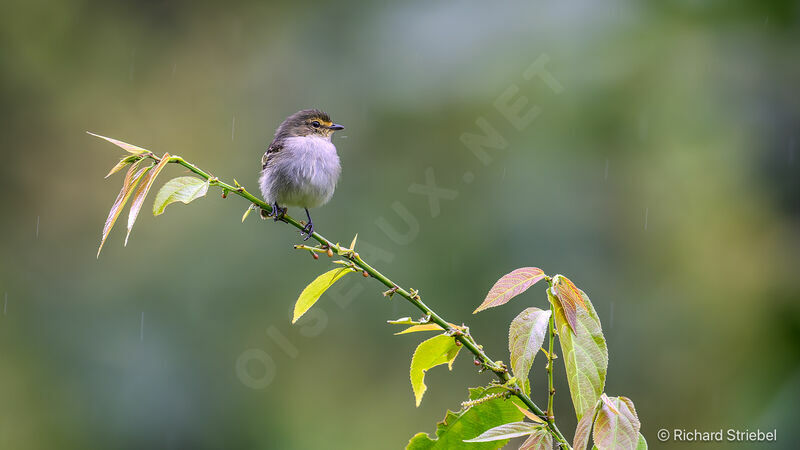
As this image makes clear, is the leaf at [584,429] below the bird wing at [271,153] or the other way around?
below

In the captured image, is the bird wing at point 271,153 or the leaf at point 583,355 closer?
the leaf at point 583,355

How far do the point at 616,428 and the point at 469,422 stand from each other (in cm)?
32

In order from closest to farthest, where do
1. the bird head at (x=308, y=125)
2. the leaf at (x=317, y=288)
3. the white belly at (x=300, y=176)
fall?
the leaf at (x=317, y=288)
the white belly at (x=300, y=176)
the bird head at (x=308, y=125)

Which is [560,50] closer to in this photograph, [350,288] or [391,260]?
[391,260]

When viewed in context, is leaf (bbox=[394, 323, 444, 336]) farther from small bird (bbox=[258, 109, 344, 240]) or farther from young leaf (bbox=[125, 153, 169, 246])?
Result: small bird (bbox=[258, 109, 344, 240])

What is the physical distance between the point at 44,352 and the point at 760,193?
5694 mm

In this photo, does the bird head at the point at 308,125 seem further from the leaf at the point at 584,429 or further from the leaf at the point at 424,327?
Answer: the leaf at the point at 584,429

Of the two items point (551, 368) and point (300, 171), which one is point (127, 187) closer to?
point (551, 368)

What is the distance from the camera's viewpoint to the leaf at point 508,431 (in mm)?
1035

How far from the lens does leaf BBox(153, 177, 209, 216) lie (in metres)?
1.25

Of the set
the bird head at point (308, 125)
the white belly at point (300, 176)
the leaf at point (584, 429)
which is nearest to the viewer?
the leaf at point (584, 429)

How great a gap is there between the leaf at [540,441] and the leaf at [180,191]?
68 centimetres

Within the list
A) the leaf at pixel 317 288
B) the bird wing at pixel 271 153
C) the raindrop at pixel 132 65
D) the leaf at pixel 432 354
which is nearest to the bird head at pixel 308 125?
the bird wing at pixel 271 153

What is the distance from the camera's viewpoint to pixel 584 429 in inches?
40.5
